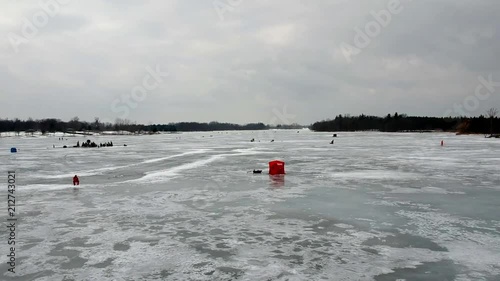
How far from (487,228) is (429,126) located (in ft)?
572

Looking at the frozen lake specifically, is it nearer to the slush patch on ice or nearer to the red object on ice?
the slush patch on ice

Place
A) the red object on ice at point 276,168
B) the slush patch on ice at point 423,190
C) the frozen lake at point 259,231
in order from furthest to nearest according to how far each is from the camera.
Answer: the red object on ice at point 276,168 → the slush patch on ice at point 423,190 → the frozen lake at point 259,231

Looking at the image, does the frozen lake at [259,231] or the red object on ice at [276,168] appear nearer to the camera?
the frozen lake at [259,231]

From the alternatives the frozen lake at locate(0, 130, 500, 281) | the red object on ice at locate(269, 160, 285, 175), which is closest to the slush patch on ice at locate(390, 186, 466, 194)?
the frozen lake at locate(0, 130, 500, 281)

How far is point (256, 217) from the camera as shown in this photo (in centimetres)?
863

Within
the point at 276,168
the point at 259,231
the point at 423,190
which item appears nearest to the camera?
the point at 259,231

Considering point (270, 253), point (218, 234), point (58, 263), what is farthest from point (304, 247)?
point (58, 263)

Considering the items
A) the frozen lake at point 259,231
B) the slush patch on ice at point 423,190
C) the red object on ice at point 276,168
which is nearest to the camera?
the frozen lake at point 259,231

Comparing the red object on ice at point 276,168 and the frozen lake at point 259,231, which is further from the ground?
the red object on ice at point 276,168

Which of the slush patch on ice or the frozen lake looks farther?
the slush patch on ice

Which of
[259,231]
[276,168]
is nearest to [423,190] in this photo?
[276,168]

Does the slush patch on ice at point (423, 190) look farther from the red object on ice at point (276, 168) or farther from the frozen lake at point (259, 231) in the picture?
the red object on ice at point (276, 168)

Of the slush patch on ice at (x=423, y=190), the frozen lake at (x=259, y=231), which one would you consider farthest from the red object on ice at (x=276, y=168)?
the slush patch on ice at (x=423, y=190)

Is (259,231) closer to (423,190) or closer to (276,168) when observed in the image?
(423,190)
